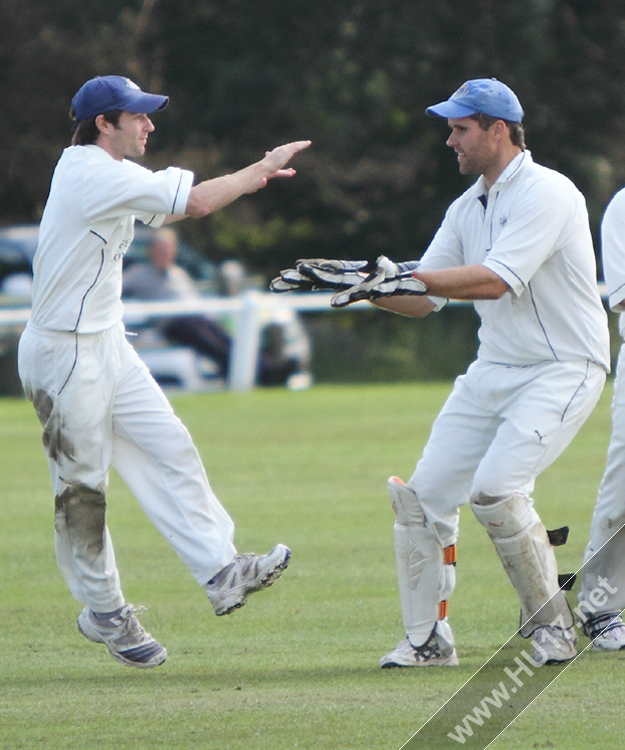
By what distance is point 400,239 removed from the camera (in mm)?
29859

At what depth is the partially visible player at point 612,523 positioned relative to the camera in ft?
19.9

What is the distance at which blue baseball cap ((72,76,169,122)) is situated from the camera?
19.5 feet

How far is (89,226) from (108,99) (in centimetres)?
52

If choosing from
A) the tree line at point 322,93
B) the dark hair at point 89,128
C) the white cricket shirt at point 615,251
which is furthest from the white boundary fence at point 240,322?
the white cricket shirt at point 615,251

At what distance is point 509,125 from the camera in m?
5.91

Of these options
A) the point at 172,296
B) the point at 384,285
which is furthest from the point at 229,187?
the point at 172,296

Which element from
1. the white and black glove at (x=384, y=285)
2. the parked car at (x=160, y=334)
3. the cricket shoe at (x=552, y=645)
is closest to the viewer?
the white and black glove at (x=384, y=285)

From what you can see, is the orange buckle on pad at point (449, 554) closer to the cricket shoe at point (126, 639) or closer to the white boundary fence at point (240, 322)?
the cricket shoe at point (126, 639)

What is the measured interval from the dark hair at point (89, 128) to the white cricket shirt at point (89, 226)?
84 millimetres

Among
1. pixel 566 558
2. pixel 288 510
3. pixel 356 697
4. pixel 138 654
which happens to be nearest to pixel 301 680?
pixel 356 697

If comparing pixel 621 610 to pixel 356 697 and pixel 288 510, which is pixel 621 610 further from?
pixel 288 510

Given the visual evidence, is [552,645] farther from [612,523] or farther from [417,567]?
[612,523]

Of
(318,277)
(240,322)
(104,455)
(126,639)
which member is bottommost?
(240,322)

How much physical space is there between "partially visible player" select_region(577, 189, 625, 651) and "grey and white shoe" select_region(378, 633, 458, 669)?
2.07 ft
